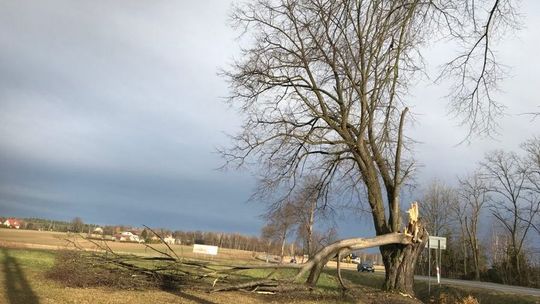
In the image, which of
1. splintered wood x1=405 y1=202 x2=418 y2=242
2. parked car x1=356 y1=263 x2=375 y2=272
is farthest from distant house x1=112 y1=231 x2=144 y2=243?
parked car x1=356 y1=263 x2=375 y2=272

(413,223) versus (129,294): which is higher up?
(413,223)

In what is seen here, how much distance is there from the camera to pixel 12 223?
82.1 meters

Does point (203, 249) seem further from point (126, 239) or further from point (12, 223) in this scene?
point (12, 223)

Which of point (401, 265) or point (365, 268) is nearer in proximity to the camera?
point (401, 265)

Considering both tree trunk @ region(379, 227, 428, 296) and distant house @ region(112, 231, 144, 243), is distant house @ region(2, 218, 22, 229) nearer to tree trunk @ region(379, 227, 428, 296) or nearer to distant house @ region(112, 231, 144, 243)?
distant house @ region(112, 231, 144, 243)

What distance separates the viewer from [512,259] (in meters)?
52.6

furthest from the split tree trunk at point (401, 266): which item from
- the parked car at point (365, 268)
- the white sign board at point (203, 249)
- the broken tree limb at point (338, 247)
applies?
the parked car at point (365, 268)

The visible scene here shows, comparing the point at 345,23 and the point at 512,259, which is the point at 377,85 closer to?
the point at 345,23

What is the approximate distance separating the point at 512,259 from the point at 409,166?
1585 inches

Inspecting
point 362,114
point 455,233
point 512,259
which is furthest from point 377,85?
point 455,233

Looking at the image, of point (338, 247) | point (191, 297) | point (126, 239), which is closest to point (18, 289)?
point (191, 297)

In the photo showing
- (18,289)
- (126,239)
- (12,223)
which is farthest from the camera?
(12,223)

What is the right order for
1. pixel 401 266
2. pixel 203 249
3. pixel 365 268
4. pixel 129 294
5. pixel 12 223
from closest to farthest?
pixel 129 294 < pixel 401 266 < pixel 203 249 < pixel 365 268 < pixel 12 223

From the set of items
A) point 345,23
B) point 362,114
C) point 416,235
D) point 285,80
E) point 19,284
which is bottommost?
point 19,284
